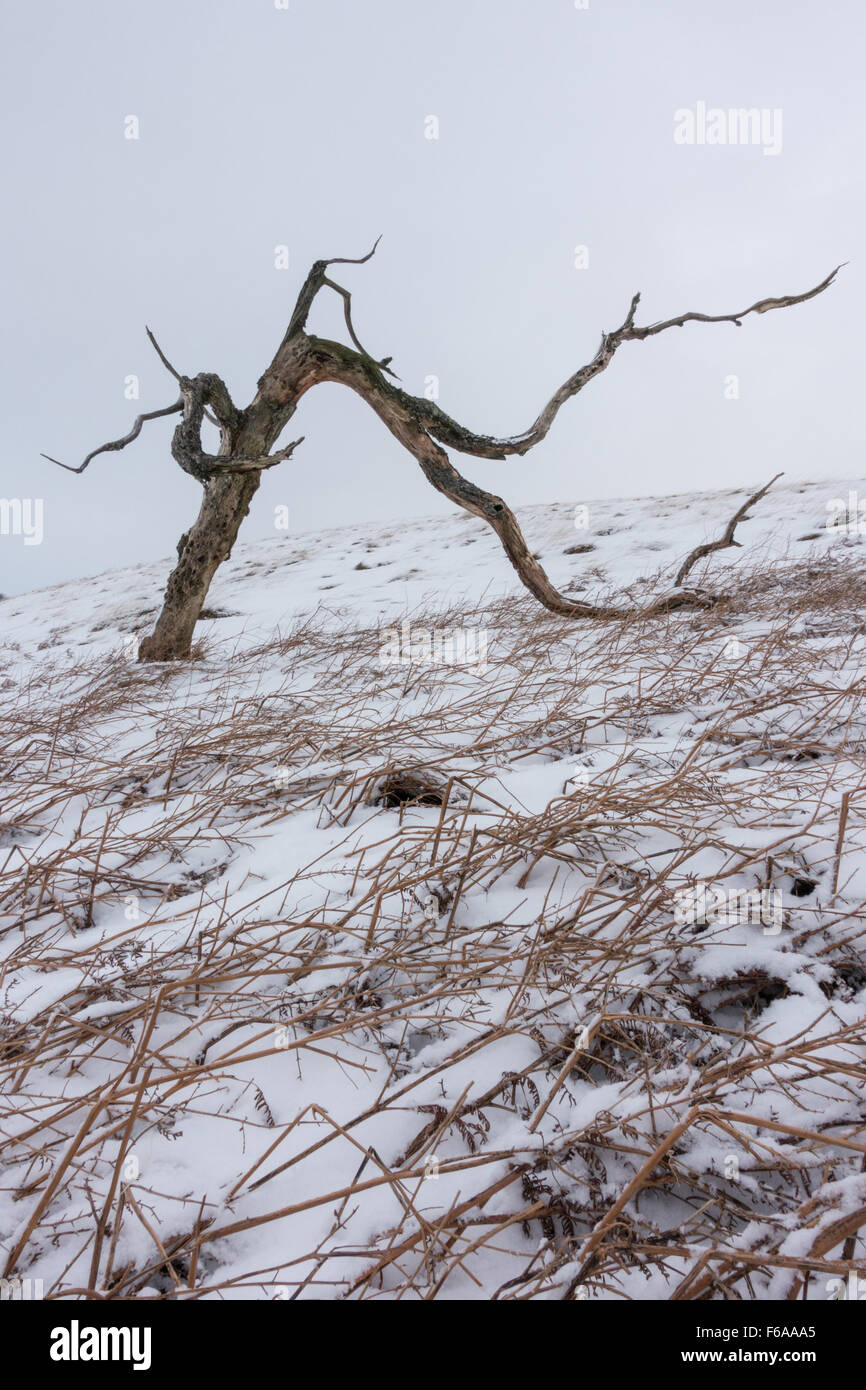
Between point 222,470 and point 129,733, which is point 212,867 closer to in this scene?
point 129,733

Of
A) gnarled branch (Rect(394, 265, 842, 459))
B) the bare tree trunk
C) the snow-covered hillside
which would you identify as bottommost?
the snow-covered hillside

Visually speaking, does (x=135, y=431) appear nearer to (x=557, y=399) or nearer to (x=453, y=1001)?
(x=557, y=399)

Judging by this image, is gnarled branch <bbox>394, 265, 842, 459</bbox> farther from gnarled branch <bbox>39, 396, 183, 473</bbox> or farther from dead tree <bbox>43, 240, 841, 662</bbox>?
gnarled branch <bbox>39, 396, 183, 473</bbox>

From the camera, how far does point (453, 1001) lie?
1.37 meters

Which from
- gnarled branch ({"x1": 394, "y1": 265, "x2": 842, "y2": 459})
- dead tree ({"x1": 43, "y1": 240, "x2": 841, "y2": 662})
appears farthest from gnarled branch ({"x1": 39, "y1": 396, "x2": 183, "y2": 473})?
gnarled branch ({"x1": 394, "y1": 265, "x2": 842, "y2": 459})

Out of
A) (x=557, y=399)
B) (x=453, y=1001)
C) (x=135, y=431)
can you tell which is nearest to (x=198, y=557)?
(x=135, y=431)

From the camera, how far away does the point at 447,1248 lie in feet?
3.05

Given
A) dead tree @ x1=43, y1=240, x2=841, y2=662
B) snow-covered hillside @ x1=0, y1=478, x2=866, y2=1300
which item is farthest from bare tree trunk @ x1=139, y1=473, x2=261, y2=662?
snow-covered hillside @ x1=0, y1=478, x2=866, y2=1300

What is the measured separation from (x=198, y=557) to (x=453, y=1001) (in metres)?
4.36

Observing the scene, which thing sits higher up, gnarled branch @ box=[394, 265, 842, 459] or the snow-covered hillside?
gnarled branch @ box=[394, 265, 842, 459]

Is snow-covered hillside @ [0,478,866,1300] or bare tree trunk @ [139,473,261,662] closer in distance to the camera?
snow-covered hillside @ [0,478,866,1300]

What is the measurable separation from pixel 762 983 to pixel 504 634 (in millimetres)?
3502

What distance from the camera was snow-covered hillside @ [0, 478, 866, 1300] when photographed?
3.16 ft

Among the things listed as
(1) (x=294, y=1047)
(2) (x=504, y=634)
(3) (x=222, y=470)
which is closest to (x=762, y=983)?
(1) (x=294, y=1047)
